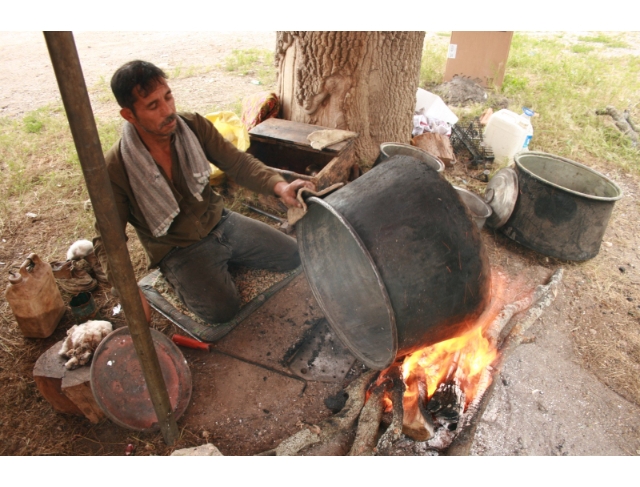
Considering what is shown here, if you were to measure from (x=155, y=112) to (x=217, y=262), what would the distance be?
116 cm

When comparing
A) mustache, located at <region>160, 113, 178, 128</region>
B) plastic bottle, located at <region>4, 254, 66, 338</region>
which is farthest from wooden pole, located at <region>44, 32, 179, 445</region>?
plastic bottle, located at <region>4, 254, 66, 338</region>

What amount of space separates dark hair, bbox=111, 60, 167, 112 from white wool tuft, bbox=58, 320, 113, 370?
4.61 ft

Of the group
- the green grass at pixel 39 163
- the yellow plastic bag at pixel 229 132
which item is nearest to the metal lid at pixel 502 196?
the yellow plastic bag at pixel 229 132

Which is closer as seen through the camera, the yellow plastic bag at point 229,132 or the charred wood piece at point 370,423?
the charred wood piece at point 370,423

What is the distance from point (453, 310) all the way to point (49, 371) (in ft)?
7.58

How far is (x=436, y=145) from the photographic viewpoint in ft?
16.7

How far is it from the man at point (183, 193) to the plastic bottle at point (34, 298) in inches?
28.7

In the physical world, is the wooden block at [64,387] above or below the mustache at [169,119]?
below

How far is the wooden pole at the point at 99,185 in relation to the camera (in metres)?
1.23

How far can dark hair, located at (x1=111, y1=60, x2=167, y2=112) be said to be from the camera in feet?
7.45

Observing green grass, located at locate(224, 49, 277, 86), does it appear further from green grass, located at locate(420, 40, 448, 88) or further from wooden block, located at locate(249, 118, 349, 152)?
wooden block, located at locate(249, 118, 349, 152)

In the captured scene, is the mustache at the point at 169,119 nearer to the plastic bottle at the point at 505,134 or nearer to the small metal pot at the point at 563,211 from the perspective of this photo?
the small metal pot at the point at 563,211

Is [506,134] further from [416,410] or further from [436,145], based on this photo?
[416,410]

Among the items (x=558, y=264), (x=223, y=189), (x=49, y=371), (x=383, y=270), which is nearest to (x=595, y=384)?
(x=558, y=264)
